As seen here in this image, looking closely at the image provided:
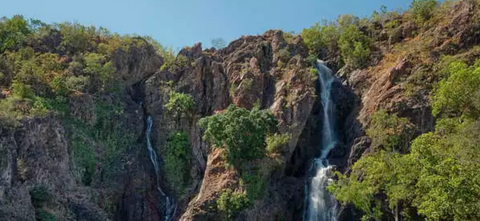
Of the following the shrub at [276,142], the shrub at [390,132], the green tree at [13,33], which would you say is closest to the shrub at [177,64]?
the green tree at [13,33]

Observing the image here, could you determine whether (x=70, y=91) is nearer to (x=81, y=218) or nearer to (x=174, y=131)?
(x=174, y=131)

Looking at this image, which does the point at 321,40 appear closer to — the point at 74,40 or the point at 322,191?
the point at 322,191

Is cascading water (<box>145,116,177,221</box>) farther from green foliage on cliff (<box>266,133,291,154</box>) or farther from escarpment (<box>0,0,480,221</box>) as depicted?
green foliage on cliff (<box>266,133,291,154</box>)

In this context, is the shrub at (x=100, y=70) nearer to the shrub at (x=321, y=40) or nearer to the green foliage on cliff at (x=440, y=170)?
the shrub at (x=321, y=40)

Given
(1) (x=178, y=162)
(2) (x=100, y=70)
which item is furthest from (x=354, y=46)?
(2) (x=100, y=70)

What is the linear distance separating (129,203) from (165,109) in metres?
11.3

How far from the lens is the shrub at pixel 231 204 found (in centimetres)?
2974

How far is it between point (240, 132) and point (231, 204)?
5920 mm

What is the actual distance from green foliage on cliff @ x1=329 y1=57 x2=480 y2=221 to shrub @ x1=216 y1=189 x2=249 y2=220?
7055 millimetres

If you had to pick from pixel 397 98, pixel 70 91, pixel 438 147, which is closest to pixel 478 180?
pixel 438 147

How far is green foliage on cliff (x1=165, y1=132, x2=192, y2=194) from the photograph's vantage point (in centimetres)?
3591

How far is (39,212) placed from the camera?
26516 mm

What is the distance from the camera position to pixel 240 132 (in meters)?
31.8

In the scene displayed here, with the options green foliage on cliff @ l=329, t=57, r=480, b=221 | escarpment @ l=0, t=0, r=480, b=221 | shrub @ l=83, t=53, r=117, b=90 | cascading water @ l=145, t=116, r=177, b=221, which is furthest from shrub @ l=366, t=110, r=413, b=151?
shrub @ l=83, t=53, r=117, b=90
